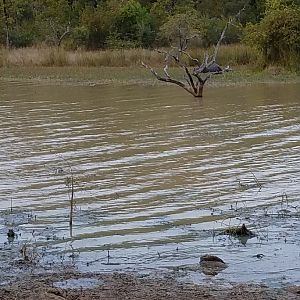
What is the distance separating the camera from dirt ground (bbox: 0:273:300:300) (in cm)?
592

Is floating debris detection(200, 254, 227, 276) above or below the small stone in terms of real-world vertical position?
above

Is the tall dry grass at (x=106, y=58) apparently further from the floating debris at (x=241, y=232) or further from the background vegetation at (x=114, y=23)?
the floating debris at (x=241, y=232)

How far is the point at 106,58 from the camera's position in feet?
129

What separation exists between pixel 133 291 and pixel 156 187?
4.82 m

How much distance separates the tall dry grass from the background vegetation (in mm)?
161

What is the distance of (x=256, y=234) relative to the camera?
26.9 ft

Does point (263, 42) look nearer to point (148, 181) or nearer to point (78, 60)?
point (148, 181)

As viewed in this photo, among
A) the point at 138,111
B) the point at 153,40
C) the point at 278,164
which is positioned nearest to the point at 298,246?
the point at 278,164

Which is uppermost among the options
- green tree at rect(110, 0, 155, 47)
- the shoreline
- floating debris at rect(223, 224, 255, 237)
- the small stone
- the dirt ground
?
green tree at rect(110, 0, 155, 47)

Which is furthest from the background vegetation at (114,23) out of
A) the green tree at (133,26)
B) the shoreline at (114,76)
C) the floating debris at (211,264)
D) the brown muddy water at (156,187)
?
the floating debris at (211,264)

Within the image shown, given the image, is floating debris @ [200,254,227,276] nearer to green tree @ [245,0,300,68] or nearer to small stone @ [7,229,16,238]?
small stone @ [7,229,16,238]

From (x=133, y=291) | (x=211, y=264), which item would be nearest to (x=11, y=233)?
(x=211, y=264)

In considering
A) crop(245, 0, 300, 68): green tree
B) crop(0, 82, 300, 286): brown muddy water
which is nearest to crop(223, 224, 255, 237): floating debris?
crop(0, 82, 300, 286): brown muddy water

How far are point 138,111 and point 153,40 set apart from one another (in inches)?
1150
